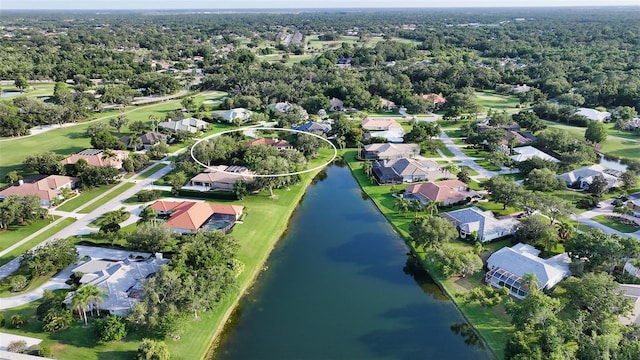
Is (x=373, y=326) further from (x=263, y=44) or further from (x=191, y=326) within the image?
(x=263, y=44)

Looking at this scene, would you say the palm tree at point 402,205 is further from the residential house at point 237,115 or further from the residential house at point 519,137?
the residential house at point 237,115

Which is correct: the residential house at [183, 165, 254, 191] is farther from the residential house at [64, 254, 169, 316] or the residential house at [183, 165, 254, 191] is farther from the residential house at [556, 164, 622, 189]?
the residential house at [556, 164, 622, 189]

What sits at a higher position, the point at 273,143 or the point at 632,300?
the point at 632,300

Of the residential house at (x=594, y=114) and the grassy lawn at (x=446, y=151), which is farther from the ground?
the residential house at (x=594, y=114)

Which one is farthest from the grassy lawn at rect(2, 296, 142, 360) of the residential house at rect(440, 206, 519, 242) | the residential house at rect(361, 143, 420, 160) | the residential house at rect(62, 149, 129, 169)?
the residential house at rect(361, 143, 420, 160)

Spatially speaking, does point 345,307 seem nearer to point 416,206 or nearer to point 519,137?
point 416,206

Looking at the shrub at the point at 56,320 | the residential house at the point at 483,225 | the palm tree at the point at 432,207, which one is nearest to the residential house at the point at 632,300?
the residential house at the point at 483,225

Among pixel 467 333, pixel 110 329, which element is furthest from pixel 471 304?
pixel 110 329

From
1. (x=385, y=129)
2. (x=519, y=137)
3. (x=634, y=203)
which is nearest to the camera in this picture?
(x=634, y=203)
